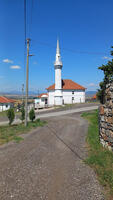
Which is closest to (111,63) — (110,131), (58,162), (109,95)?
(109,95)

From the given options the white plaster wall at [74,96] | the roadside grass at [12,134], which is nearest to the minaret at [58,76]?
the white plaster wall at [74,96]

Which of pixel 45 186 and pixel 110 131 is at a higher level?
pixel 110 131

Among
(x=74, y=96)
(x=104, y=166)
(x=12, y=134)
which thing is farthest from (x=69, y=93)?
(x=104, y=166)

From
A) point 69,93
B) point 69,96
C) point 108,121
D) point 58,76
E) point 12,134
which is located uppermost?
point 58,76

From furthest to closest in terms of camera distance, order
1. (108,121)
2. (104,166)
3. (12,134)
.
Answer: (12,134) < (108,121) < (104,166)

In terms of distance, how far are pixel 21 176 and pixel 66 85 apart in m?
42.0

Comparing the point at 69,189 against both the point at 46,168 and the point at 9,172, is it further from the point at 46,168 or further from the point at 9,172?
the point at 9,172

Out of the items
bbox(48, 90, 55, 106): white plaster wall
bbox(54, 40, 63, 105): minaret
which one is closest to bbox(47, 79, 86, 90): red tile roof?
bbox(48, 90, 55, 106): white plaster wall

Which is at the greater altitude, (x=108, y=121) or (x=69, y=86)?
(x=69, y=86)

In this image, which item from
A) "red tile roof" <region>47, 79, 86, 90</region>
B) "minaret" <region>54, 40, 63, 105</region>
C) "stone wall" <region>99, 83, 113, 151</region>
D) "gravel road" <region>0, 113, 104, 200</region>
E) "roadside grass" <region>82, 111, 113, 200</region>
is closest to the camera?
"gravel road" <region>0, 113, 104, 200</region>

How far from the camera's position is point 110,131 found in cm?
561

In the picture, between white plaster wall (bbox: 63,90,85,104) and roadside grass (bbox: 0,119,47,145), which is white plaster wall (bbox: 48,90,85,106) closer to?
white plaster wall (bbox: 63,90,85,104)

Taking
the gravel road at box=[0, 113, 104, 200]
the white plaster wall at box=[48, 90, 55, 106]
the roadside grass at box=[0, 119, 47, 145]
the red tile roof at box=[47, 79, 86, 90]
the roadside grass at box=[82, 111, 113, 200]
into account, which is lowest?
the roadside grass at box=[0, 119, 47, 145]

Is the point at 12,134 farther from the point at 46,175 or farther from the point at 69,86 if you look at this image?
the point at 69,86
